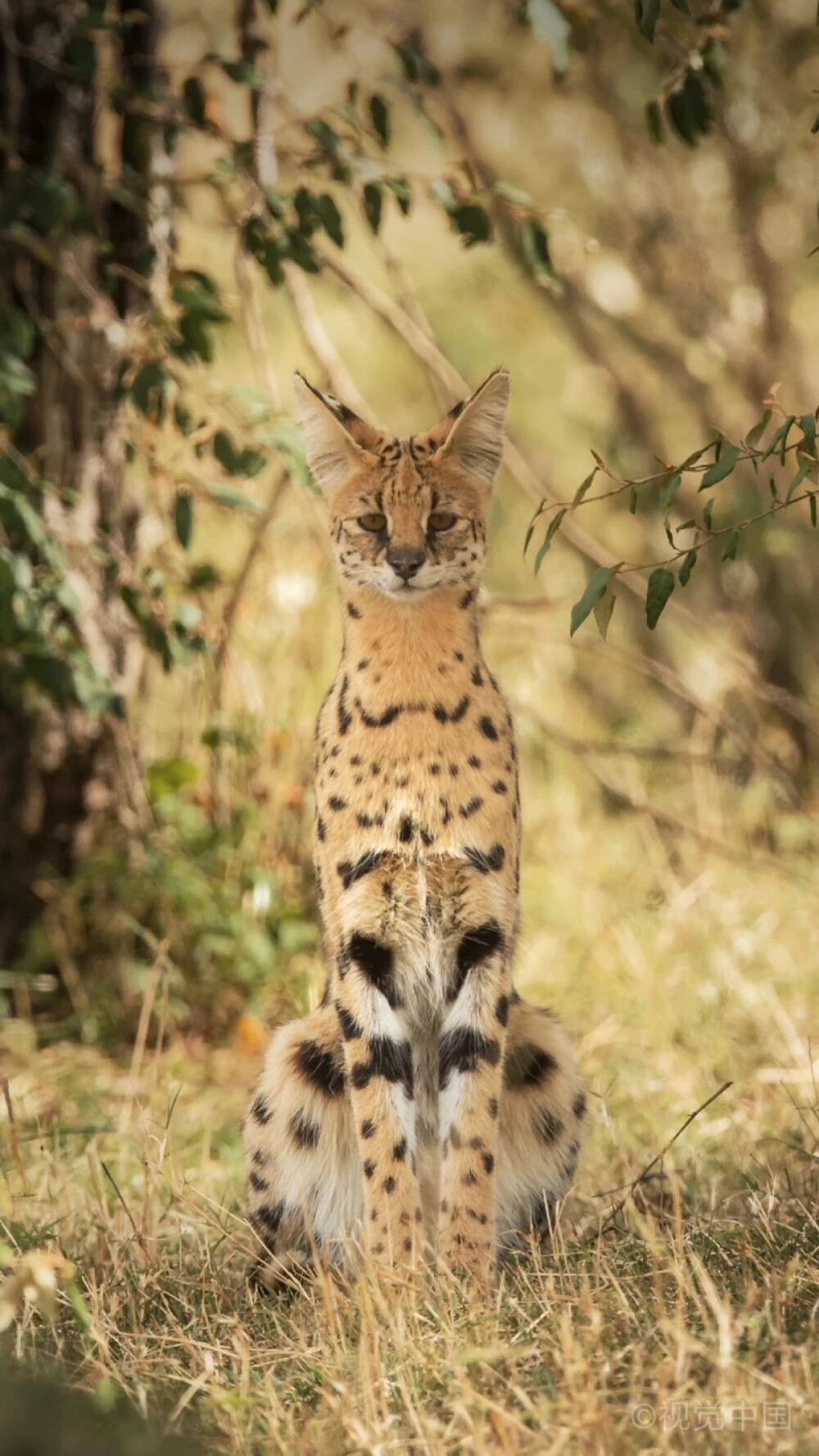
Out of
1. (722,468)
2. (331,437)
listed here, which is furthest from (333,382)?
(722,468)

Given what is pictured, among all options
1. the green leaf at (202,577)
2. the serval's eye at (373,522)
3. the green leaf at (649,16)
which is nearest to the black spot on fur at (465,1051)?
the serval's eye at (373,522)

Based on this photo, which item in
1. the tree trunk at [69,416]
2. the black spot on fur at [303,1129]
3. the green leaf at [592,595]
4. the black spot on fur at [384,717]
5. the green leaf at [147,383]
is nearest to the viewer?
the green leaf at [592,595]

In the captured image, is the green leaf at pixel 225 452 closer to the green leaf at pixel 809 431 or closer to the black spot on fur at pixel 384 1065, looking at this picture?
the black spot on fur at pixel 384 1065

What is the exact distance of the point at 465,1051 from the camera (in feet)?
12.0

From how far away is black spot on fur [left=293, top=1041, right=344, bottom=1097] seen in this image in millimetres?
3848

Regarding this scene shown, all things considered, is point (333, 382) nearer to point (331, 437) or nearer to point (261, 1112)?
point (331, 437)

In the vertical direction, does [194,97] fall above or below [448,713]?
above

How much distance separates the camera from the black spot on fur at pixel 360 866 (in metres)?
3.63

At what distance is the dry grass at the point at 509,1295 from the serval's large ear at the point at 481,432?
152cm

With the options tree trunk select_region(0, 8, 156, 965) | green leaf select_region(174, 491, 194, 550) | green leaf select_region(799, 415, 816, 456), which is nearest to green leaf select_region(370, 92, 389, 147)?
tree trunk select_region(0, 8, 156, 965)

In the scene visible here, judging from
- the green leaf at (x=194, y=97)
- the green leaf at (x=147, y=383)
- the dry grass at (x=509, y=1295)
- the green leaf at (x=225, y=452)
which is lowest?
the dry grass at (x=509, y=1295)

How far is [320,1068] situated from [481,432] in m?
1.37

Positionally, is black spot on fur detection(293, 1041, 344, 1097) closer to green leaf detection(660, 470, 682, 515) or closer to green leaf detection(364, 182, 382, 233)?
green leaf detection(660, 470, 682, 515)

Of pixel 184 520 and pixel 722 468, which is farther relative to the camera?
pixel 184 520
